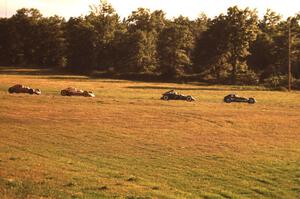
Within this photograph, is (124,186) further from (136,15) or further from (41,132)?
(136,15)

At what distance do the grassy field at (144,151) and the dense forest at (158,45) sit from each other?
52494 mm

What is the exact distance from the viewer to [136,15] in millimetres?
130125

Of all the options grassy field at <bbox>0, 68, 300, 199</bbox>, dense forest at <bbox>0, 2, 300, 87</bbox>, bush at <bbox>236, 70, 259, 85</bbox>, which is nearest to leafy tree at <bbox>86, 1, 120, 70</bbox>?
dense forest at <bbox>0, 2, 300, 87</bbox>

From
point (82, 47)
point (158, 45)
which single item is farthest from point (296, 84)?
point (82, 47)

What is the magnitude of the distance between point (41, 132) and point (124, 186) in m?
15.0

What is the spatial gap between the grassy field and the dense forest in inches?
2067

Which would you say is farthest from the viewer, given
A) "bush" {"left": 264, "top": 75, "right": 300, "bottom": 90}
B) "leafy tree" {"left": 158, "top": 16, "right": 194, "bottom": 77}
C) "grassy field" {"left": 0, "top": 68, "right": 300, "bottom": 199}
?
"leafy tree" {"left": 158, "top": 16, "right": 194, "bottom": 77}

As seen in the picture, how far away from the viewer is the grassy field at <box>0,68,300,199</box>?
787 inches

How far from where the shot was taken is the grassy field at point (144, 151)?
20.0 metres

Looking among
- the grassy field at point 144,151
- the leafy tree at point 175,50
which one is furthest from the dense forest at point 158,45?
the grassy field at point 144,151

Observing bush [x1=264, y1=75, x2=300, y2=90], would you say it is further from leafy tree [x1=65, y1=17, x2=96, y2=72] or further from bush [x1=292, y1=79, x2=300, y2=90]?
leafy tree [x1=65, y1=17, x2=96, y2=72]

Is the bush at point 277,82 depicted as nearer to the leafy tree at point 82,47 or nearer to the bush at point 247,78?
the bush at point 247,78

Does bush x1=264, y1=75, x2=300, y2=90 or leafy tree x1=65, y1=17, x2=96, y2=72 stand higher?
leafy tree x1=65, y1=17, x2=96, y2=72

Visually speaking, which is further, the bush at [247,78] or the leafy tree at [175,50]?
the leafy tree at [175,50]
